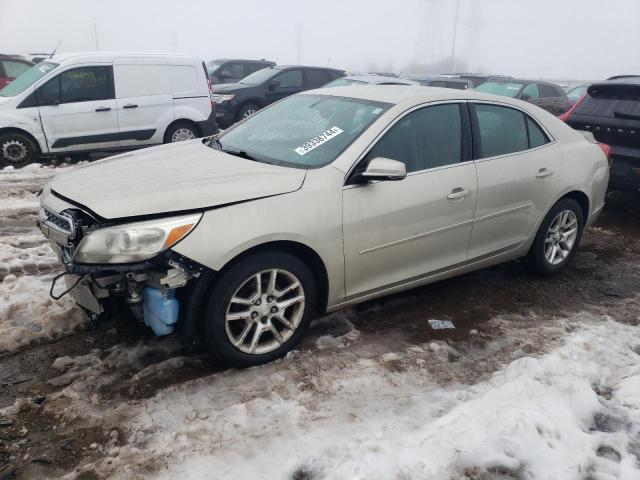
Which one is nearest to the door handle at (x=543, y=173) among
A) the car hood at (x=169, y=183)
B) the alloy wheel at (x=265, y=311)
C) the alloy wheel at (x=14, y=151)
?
the car hood at (x=169, y=183)

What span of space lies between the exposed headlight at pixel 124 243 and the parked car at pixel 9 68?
11.6 metres

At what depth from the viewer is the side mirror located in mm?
3219

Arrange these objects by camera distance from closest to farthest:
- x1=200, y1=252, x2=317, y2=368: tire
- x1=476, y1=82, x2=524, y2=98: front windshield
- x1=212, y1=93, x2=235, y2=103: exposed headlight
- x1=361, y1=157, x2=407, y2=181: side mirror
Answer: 1. x1=200, y1=252, x2=317, y2=368: tire
2. x1=361, y1=157, x2=407, y2=181: side mirror
3. x1=212, y1=93, x2=235, y2=103: exposed headlight
4. x1=476, y1=82, x2=524, y2=98: front windshield

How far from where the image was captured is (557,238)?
474cm

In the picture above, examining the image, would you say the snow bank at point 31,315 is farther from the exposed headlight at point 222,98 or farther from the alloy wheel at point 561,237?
the exposed headlight at point 222,98

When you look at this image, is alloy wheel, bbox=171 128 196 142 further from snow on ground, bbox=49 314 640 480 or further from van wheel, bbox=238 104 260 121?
snow on ground, bbox=49 314 640 480

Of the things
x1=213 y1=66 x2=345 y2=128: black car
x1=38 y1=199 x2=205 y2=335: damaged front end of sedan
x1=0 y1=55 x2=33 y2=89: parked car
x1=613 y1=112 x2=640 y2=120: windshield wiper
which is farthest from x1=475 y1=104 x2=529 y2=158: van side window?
x1=0 y1=55 x2=33 y2=89: parked car

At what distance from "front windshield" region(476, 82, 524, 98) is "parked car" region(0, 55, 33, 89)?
36.3ft

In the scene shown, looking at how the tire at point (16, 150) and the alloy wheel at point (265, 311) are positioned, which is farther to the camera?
the tire at point (16, 150)

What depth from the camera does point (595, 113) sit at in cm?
663

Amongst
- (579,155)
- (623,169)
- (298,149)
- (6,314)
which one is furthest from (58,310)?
(623,169)

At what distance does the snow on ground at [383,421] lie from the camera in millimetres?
2463

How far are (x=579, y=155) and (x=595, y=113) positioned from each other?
96.9 inches

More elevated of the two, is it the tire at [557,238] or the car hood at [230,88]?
the car hood at [230,88]
